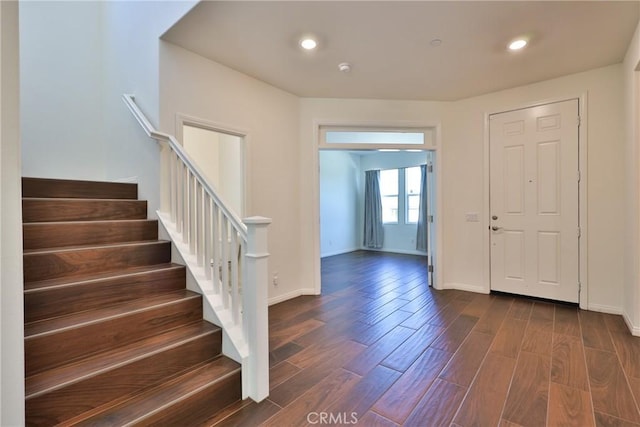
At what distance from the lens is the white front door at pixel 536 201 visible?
10.8 ft

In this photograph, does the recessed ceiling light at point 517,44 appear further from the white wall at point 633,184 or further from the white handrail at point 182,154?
the white handrail at point 182,154

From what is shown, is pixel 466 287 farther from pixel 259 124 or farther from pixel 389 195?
pixel 389 195

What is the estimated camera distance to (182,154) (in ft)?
7.66

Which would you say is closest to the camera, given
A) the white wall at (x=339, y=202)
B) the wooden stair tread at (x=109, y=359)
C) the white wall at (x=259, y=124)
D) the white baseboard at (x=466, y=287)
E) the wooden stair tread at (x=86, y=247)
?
the wooden stair tread at (x=109, y=359)

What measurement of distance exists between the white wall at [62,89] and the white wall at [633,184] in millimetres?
5273

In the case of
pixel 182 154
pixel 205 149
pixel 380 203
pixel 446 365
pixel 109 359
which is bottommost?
pixel 446 365

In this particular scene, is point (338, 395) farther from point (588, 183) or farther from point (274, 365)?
point (588, 183)

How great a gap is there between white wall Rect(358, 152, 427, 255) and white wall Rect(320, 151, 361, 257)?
0.36 meters

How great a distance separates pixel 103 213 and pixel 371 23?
2647 mm

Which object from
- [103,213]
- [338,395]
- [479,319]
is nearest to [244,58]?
[103,213]

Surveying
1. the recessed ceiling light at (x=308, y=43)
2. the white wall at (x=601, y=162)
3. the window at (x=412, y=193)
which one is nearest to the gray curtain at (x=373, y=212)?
the window at (x=412, y=193)

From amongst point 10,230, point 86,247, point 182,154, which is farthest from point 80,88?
point 10,230

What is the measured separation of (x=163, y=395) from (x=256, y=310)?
60cm

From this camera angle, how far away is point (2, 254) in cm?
97
